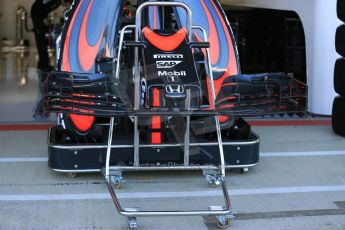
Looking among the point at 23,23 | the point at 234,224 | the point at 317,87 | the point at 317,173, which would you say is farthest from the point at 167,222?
the point at 23,23

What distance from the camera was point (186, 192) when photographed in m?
4.77

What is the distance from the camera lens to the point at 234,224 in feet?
13.5

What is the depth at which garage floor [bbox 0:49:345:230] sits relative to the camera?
4.16 meters

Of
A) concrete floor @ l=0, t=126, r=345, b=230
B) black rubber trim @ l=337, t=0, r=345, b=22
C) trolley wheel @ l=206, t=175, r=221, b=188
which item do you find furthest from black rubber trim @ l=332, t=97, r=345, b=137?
trolley wheel @ l=206, t=175, r=221, b=188

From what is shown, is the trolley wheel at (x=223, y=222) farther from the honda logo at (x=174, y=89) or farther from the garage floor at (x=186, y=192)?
the honda logo at (x=174, y=89)

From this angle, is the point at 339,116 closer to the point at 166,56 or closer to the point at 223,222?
the point at 166,56

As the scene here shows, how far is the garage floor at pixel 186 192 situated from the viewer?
164 inches

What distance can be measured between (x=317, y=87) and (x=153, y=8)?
3.14 m

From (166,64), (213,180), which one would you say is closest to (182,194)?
(213,180)

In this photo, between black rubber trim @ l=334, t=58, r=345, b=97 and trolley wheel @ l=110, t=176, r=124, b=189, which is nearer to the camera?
trolley wheel @ l=110, t=176, r=124, b=189

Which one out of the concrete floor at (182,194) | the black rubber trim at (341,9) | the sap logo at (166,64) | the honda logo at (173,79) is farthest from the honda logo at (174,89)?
the black rubber trim at (341,9)

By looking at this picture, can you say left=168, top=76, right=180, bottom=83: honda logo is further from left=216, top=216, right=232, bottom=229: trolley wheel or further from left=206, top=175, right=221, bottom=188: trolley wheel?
left=216, top=216, right=232, bottom=229: trolley wheel

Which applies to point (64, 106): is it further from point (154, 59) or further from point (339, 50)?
point (339, 50)

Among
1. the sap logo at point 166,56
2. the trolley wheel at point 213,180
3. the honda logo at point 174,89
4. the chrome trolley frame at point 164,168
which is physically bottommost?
Result: the trolley wheel at point 213,180
